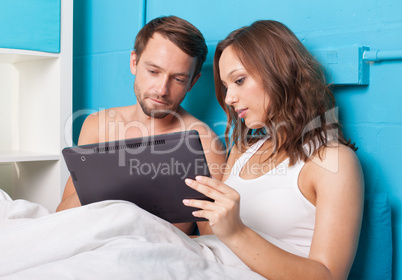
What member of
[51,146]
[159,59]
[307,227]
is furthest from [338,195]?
[51,146]

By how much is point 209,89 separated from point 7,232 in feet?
3.53

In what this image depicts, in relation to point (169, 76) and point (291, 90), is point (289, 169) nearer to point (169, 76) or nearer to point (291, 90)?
point (291, 90)

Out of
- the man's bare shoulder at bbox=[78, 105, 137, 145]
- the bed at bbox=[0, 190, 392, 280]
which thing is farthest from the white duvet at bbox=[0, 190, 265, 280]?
the man's bare shoulder at bbox=[78, 105, 137, 145]

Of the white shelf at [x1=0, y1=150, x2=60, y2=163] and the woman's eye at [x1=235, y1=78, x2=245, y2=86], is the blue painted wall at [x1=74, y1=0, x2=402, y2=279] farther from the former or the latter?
the white shelf at [x1=0, y1=150, x2=60, y2=163]

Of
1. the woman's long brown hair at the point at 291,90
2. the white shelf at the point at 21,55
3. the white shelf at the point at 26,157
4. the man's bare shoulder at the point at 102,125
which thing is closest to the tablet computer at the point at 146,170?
the woman's long brown hair at the point at 291,90

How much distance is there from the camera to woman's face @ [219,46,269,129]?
1290 millimetres

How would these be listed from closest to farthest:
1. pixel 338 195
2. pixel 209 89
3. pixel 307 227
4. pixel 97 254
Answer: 1. pixel 97 254
2. pixel 338 195
3. pixel 307 227
4. pixel 209 89

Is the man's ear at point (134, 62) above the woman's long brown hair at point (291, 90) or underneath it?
above

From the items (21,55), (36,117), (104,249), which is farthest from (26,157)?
(104,249)

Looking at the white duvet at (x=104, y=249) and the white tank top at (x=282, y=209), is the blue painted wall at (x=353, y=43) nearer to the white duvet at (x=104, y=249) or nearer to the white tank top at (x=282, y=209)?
the white tank top at (x=282, y=209)

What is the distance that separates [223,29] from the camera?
175cm

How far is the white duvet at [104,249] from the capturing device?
0.85 meters

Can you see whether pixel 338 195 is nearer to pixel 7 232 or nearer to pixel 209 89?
pixel 7 232

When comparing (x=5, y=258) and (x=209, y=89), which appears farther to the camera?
(x=209, y=89)
